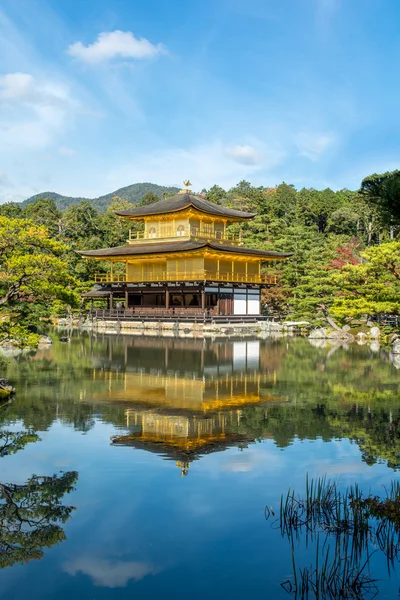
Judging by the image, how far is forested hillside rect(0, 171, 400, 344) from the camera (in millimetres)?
12766

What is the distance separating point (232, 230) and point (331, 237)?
929 centimetres

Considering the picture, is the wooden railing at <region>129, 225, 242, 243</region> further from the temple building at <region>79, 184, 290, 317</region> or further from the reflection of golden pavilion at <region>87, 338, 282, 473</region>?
the reflection of golden pavilion at <region>87, 338, 282, 473</region>

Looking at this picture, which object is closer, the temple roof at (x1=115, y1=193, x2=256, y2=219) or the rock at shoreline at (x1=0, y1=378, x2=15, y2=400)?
the rock at shoreline at (x1=0, y1=378, x2=15, y2=400)

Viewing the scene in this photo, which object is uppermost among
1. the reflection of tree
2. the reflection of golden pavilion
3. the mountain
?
the mountain

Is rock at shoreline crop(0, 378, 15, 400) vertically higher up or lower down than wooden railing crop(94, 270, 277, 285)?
lower down

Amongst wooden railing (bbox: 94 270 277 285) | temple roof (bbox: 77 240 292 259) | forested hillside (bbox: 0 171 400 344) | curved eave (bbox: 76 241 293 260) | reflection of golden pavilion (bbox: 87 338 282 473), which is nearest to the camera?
reflection of golden pavilion (bbox: 87 338 282 473)

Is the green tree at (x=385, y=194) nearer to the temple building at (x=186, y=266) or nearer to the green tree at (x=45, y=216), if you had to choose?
the temple building at (x=186, y=266)

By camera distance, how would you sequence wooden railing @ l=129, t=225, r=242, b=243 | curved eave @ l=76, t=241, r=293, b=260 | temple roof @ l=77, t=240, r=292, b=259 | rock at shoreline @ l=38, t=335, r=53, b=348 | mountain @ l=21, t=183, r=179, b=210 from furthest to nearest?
mountain @ l=21, t=183, r=179, b=210 → wooden railing @ l=129, t=225, r=242, b=243 → temple roof @ l=77, t=240, r=292, b=259 → curved eave @ l=76, t=241, r=293, b=260 → rock at shoreline @ l=38, t=335, r=53, b=348

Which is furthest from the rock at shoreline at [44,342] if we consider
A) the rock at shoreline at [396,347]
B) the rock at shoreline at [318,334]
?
the rock at shoreline at [396,347]

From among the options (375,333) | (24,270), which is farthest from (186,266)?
(24,270)

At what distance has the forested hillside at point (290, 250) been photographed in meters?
12.8

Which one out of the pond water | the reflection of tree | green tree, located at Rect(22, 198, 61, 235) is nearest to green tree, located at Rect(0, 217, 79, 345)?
the pond water

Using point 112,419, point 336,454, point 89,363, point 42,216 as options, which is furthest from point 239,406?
point 42,216

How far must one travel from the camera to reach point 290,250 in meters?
42.7
